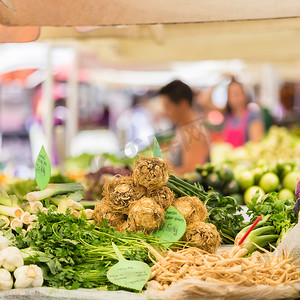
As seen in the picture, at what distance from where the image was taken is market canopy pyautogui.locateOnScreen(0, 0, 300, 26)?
2.29 meters

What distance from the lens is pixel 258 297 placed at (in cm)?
178

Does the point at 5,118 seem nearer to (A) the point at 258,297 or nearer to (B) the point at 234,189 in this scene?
(B) the point at 234,189

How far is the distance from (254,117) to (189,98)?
2184mm

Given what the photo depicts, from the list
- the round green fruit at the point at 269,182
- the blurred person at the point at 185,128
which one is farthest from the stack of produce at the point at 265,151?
the round green fruit at the point at 269,182

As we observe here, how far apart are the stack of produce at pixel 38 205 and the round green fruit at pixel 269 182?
1.68 meters

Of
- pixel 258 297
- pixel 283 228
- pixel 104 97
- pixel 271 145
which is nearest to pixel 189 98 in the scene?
pixel 271 145

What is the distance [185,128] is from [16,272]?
3.66m

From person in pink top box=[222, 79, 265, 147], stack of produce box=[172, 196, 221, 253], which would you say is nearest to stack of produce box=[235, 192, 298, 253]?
stack of produce box=[172, 196, 221, 253]

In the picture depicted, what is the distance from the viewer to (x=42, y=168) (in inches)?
96.4

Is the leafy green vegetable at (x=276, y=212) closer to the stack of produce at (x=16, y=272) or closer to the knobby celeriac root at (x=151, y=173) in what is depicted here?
the knobby celeriac root at (x=151, y=173)

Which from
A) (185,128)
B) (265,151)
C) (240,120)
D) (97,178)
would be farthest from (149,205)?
(240,120)

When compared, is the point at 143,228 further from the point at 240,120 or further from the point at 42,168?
the point at 240,120

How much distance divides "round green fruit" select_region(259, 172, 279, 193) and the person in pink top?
11.3ft

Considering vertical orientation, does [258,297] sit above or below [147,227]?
below
